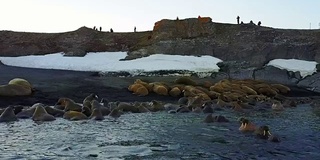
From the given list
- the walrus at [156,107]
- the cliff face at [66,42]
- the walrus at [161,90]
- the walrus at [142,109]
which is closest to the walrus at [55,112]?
the walrus at [142,109]

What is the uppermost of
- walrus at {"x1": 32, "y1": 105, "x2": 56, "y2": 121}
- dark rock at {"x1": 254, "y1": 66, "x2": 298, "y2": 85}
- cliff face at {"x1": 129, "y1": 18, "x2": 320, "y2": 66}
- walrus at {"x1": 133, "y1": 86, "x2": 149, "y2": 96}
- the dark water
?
cliff face at {"x1": 129, "y1": 18, "x2": 320, "y2": 66}

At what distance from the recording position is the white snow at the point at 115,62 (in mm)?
35938

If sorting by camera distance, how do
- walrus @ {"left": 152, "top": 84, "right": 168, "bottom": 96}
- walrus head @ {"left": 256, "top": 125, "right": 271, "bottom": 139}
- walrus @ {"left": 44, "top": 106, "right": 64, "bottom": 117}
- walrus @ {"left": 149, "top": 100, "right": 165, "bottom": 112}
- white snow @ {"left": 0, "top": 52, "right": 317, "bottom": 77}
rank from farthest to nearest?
1. white snow @ {"left": 0, "top": 52, "right": 317, "bottom": 77}
2. walrus @ {"left": 152, "top": 84, "right": 168, "bottom": 96}
3. walrus @ {"left": 149, "top": 100, "right": 165, "bottom": 112}
4. walrus @ {"left": 44, "top": 106, "right": 64, "bottom": 117}
5. walrus head @ {"left": 256, "top": 125, "right": 271, "bottom": 139}

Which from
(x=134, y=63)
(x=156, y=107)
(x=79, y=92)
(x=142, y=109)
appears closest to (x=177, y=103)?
(x=156, y=107)

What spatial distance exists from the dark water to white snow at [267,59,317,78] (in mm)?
19782

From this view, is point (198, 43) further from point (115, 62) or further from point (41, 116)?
point (41, 116)

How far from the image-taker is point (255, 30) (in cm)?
4494

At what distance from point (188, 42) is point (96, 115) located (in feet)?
98.7

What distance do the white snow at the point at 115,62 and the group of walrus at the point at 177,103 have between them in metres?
9.68

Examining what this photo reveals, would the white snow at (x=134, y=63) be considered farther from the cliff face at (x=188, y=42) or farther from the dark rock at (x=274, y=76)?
the dark rock at (x=274, y=76)

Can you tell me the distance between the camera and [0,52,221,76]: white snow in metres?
35.9

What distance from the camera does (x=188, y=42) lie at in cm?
4416

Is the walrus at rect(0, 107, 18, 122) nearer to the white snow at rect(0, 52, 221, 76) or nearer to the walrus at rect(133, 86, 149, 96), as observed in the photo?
Result: the walrus at rect(133, 86, 149, 96)

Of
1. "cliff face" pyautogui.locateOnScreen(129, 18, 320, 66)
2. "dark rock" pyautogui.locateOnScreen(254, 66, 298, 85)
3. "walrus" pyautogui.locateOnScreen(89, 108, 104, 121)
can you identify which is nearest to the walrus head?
"walrus" pyautogui.locateOnScreen(89, 108, 104, 121)
